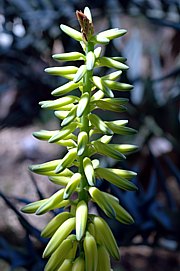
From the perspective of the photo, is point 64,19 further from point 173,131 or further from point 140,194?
point 140,194

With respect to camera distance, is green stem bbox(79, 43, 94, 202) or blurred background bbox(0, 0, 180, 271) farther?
blurred background bbox(0, 0, 180, 271)

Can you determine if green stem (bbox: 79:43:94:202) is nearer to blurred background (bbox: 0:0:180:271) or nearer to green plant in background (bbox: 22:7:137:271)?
green plant in background (bbox: 22:7:137:271)

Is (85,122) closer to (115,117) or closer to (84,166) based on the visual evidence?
(84,166)

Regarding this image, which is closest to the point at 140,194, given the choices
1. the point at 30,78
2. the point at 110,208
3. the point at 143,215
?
the point at 143,215

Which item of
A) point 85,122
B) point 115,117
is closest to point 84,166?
point 85,122

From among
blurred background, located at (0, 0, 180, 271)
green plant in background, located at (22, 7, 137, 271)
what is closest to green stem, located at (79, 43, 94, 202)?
green plant in background, located at (22, 7, 137, 271)
